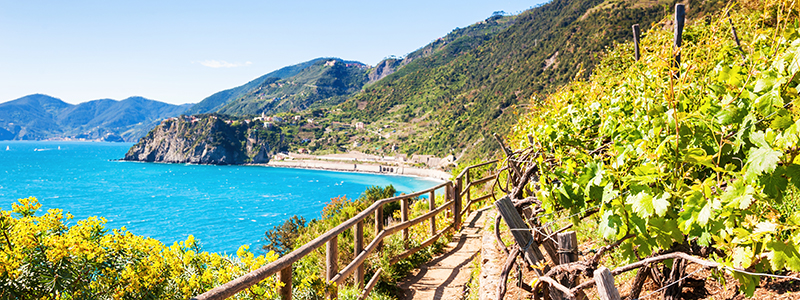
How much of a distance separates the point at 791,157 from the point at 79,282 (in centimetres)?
313

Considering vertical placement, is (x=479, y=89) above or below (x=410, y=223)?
above

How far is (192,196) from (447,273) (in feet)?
233

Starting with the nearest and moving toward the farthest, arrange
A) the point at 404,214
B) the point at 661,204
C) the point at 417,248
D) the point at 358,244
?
the point at 661,204 < the point at 358,244 < the point at 404,214 < the point at 417,248

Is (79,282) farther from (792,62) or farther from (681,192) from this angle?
(792,62)

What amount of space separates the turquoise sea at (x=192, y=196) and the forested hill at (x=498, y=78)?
24.8 m

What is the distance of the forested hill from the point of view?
69750 mm

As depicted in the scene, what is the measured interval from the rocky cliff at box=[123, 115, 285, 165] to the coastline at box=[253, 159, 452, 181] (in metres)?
12.1

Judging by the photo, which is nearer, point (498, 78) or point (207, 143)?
point (498, 78)

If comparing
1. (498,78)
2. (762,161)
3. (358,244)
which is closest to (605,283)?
(762,161)

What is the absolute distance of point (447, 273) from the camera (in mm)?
5613

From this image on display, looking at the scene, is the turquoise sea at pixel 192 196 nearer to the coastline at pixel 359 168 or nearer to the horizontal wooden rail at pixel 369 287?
the coastline at pixel 359 168

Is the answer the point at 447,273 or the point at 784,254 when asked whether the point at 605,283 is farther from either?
the point at 447,273

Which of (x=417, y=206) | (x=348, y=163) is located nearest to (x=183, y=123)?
(x=348, y=163)

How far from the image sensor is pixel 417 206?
9.23 m
